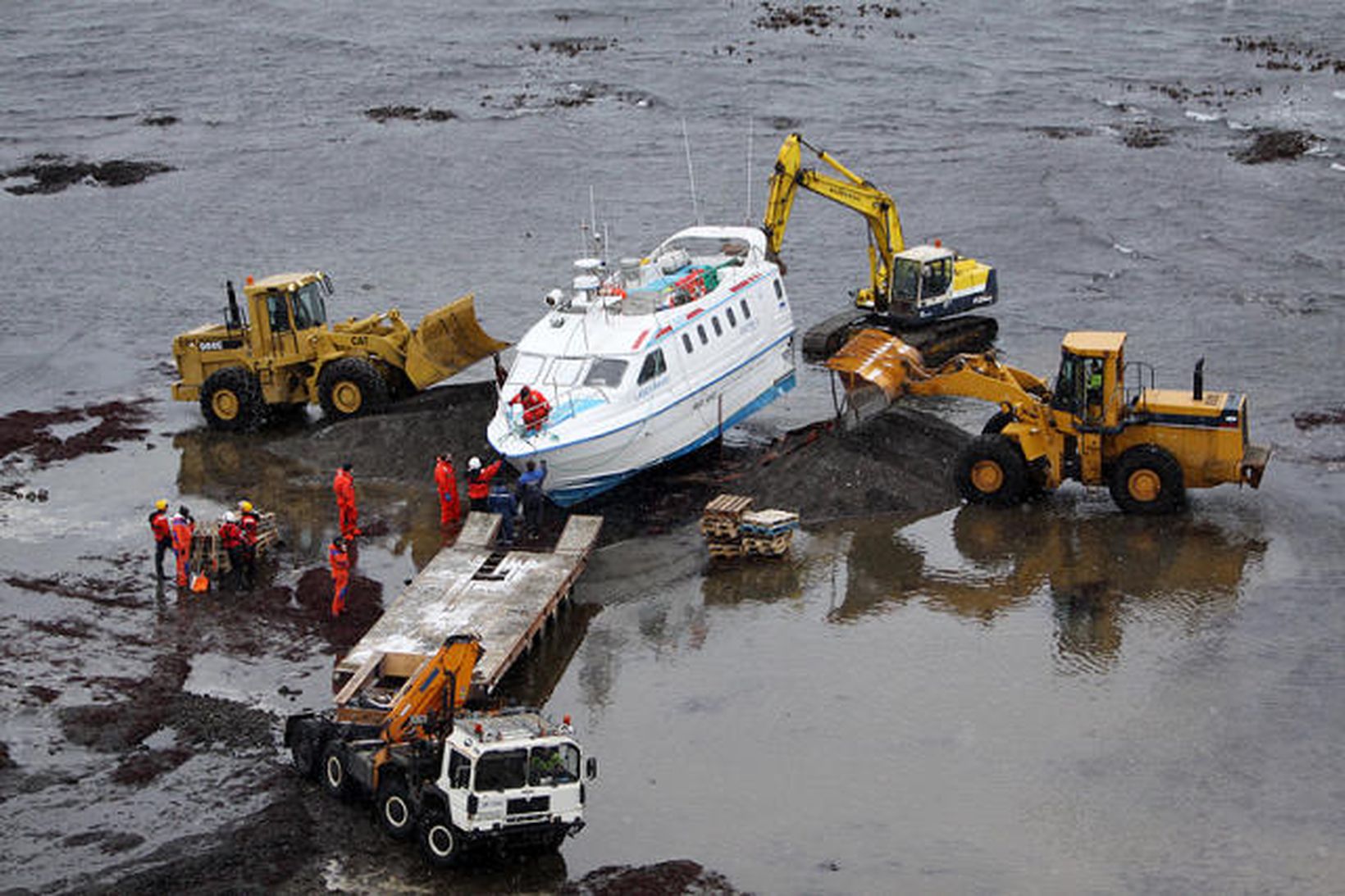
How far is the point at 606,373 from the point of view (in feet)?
89.2

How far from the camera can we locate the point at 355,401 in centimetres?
3080

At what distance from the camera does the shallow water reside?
734 inches

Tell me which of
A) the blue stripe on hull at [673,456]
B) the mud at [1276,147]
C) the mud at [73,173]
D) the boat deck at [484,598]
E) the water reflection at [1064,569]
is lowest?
the water reflection at [1064,569]

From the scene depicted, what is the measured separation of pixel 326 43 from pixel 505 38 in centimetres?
677

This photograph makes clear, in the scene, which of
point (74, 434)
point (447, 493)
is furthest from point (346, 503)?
point (74, 434)

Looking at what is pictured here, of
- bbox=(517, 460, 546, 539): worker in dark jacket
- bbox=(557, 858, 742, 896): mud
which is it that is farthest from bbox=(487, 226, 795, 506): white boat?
bbox=(557, 858, 742, 896): mud

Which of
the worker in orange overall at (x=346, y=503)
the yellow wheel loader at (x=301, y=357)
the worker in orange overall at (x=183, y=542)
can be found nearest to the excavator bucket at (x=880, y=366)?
the yellow wheel loader at (x=301, y=357)

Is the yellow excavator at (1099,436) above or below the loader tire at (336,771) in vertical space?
above

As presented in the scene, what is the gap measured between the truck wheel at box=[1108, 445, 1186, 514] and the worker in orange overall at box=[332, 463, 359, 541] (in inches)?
447

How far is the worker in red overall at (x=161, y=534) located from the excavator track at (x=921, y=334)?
566 inches

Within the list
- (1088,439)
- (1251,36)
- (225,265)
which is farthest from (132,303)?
(1251,36)

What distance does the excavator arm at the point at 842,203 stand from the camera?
115ft

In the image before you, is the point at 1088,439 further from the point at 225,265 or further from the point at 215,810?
the point at 225,265

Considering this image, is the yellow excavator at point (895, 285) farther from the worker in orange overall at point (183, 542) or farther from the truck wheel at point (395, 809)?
the truck wheel at point (395, 809)
